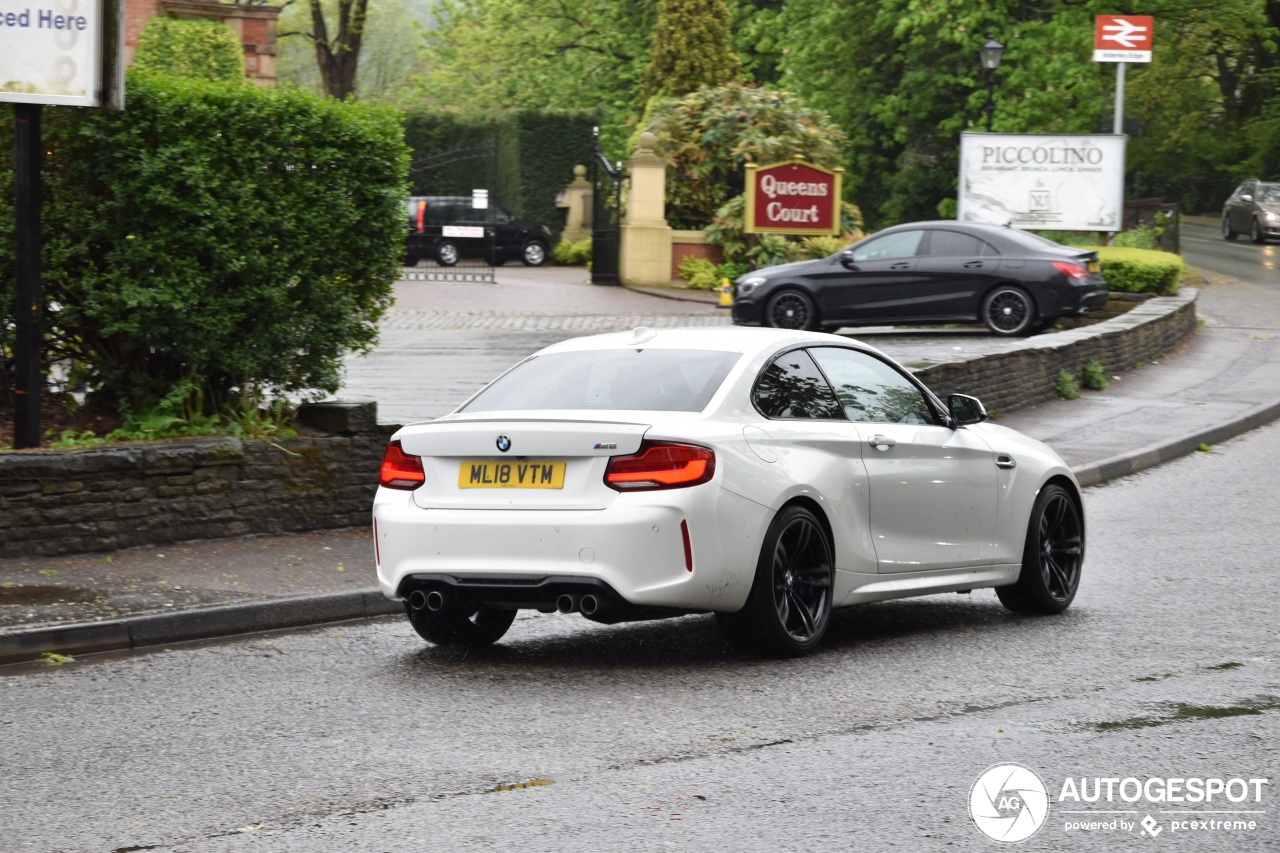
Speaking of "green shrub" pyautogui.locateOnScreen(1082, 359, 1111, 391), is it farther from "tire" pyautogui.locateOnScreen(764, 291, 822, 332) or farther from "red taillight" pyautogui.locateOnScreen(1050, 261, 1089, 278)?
"tire" pyautogui.locateOnScreen(764, 291, 822, 332)

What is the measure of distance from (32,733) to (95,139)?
15.8 feet

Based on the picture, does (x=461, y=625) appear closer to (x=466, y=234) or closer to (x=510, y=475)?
(x=510, y=475)

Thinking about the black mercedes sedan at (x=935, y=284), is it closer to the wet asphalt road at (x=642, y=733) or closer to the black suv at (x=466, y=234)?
the wet asphalt road at (x=642, y=733)

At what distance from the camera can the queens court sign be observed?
31172mm

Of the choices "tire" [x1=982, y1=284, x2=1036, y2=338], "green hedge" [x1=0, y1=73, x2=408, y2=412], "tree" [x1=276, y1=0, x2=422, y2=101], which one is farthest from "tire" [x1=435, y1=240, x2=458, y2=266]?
"tree" [x1=276, y1=0, x2=422, y2=101]

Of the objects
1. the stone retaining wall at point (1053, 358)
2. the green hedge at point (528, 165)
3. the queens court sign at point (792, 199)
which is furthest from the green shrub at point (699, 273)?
the green hedge at point (528, 165)

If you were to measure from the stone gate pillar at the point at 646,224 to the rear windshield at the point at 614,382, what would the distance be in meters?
26.8

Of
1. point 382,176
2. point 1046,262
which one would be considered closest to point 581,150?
point 1046,262

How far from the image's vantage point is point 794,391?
810 cm

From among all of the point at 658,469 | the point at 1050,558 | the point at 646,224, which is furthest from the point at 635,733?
the point at 646,224

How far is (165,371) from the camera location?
1098 cm

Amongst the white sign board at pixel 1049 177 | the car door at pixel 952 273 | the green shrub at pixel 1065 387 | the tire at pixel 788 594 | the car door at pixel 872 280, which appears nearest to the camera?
the tire at pixel 788 594

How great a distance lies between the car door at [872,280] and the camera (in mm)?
23422

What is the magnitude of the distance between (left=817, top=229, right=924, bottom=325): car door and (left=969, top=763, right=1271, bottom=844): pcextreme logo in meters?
18.1
